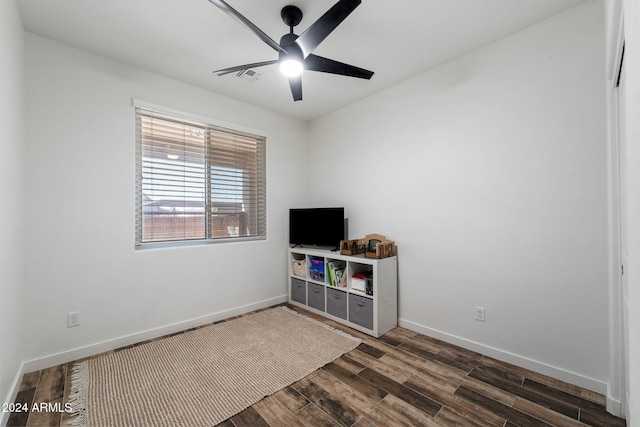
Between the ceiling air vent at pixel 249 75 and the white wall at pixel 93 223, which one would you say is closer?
the white wall at pixel 93 223

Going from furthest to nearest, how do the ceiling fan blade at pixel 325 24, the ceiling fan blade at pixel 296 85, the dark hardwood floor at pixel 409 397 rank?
the ceiling fan blade at pixel 296 85 < the dark hardwood floor at pixel 409 397 < the ceiling fan blade at pixel 325 24

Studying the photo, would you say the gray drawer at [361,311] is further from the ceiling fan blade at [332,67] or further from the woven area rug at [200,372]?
the ceiling fan blade at [332,67]

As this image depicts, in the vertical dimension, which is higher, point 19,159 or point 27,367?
point 19,159

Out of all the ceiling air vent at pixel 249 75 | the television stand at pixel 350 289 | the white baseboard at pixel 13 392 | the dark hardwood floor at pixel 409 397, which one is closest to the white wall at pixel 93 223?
the white baseboard at pixel 13 392

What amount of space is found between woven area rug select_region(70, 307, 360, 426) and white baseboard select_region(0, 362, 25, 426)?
286 mm

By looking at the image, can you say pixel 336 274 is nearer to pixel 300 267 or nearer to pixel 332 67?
pixel 300 267

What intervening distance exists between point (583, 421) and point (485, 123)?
6.86 ft

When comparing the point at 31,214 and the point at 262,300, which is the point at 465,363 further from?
the point at 31,214

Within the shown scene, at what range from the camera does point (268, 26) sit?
82.0 inches

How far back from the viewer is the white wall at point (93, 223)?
2178mm

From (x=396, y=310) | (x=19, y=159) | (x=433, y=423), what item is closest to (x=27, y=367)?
(x=19, y=159)

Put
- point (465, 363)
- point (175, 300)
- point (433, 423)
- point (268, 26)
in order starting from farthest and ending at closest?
point (175, 300) → point (465, 363) → point (268, 26) → point (433, 423)

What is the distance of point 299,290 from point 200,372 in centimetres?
161

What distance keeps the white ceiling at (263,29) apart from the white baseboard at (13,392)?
8.24 ft
